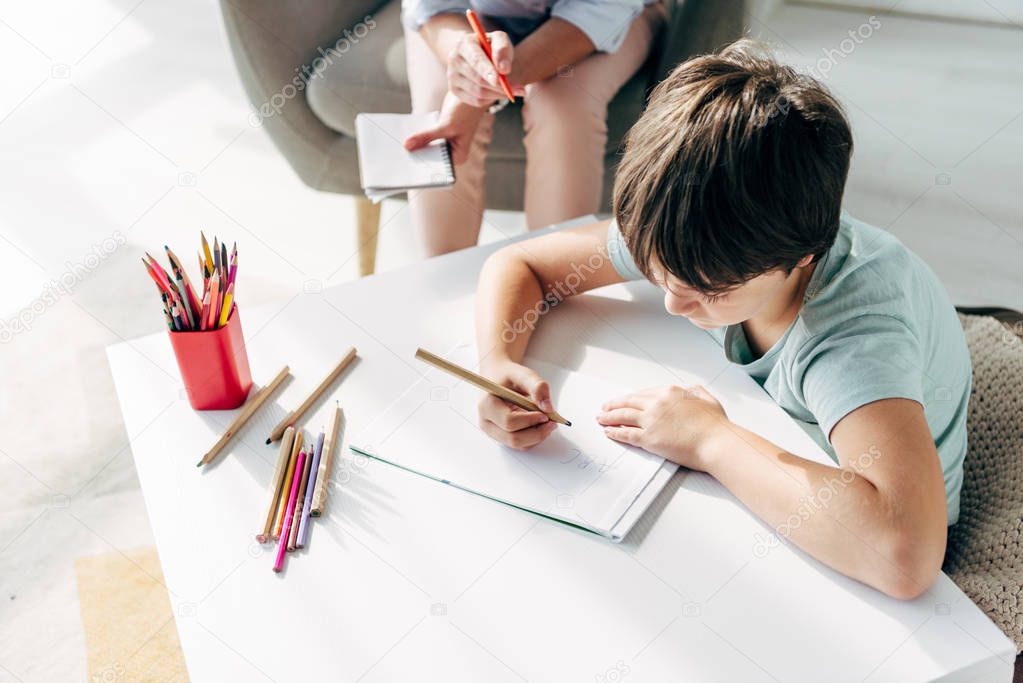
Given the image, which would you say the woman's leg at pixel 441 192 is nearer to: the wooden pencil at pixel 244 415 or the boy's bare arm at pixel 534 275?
the boy's bare arm at pixel 534 275

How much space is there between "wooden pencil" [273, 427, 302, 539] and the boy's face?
1.30ft

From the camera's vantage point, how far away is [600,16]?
161cm

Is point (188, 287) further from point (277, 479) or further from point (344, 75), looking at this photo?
point (344, 75)

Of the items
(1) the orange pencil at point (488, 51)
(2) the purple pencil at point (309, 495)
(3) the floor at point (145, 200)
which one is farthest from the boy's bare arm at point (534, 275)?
(3) the floor at point (145, 200)

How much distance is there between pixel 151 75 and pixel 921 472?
2.56 meters

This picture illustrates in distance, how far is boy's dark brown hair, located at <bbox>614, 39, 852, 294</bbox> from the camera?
31.7 inches

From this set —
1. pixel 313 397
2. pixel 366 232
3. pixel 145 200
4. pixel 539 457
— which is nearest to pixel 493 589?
pixel 539 457

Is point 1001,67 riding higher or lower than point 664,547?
lower

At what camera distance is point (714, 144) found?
81cm

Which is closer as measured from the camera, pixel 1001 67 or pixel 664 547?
pixel 664 547

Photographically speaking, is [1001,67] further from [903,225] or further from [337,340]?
[337,340]

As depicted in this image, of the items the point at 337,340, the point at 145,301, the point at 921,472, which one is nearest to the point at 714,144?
the point at 921,472

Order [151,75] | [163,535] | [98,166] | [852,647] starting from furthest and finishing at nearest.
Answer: [151,75]
[98,166]
[163,535]
[852,647]

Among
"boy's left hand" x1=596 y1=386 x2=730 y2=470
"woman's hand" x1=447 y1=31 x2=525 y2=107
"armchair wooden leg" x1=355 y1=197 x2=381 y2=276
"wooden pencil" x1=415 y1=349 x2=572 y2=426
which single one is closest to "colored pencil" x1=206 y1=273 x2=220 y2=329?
"wooden pencil" x1=415 y1=349 x2=572 y2=426
